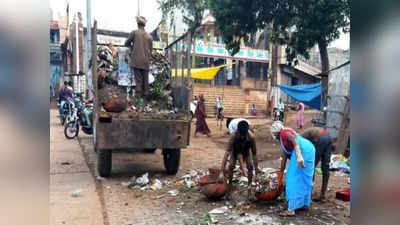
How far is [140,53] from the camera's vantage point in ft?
20.7

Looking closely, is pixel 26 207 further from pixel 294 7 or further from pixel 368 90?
pixel 294 7

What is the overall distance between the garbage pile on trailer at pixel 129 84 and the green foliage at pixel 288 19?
13.9ft

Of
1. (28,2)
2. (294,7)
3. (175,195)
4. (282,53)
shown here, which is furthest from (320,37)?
(282,53)

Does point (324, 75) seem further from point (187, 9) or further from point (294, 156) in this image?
point (187, 9)

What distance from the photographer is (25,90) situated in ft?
3.07

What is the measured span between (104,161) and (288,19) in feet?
24.9

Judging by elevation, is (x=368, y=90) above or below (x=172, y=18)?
below

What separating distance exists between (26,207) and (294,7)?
10.5 metres

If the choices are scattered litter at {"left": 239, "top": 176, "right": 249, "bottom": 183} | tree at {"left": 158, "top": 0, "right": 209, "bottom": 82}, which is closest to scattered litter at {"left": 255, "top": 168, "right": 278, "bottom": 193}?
scattered litter at {"left": 239, "top": 176, "right": 249, "bottom": 183}

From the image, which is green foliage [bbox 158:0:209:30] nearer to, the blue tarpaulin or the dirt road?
the blue tarpaulin

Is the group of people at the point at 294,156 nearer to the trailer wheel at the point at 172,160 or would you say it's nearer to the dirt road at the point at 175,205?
the dirt road at the point at 175,205

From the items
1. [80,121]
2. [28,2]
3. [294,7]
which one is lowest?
[80,121]

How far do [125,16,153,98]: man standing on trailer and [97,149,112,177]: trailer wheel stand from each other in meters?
1.40

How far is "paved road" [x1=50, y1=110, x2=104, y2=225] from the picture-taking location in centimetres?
416
